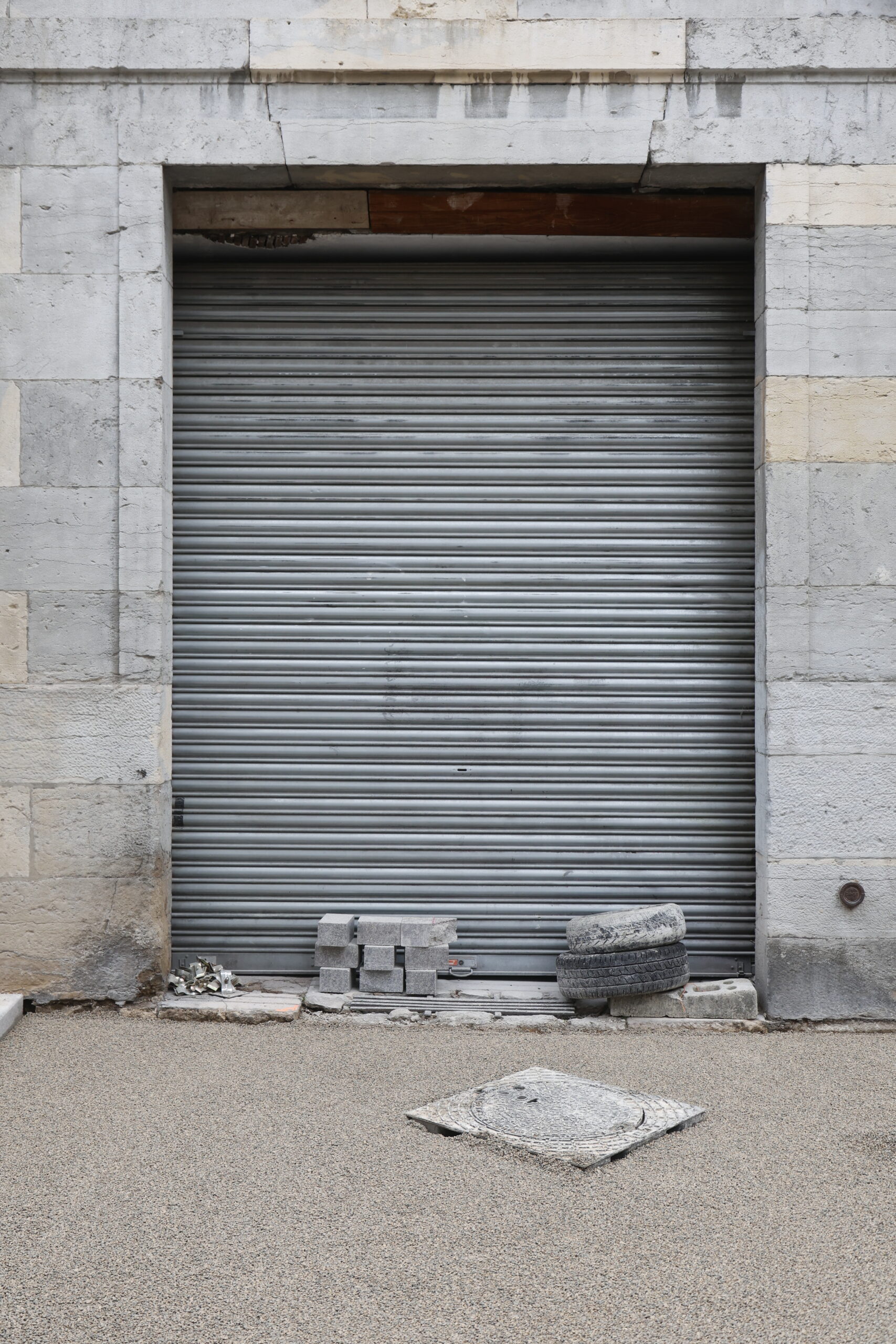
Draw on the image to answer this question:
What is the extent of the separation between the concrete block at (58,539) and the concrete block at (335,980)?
2.50 metres

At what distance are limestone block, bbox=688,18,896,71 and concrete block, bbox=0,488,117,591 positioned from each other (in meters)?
4.10

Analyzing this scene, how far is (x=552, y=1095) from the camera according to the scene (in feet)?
15.1

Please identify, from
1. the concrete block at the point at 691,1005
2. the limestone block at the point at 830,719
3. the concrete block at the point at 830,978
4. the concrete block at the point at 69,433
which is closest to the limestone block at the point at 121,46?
the concrete block at the point at 69,433

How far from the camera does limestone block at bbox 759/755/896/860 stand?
5902 mm

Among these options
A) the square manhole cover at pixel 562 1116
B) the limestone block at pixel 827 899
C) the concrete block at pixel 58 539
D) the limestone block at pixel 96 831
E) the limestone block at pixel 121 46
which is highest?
the limestone block at pixel 121 46

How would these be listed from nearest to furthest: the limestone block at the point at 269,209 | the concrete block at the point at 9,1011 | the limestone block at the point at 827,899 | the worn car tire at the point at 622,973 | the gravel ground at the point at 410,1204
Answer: the gravel ground at the point at 410,1204 → the concrete block at the point at 9,1011 → the worn car tire at the point at 622,973 → the limestone block at the point at 827,899 → the limestone block at the point at 269,209

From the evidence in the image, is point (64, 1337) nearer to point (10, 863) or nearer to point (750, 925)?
point (10, 863)

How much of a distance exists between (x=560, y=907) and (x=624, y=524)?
2.33m

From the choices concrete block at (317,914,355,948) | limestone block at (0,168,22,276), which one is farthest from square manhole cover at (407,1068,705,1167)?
limestone block at (0,168,22,276)

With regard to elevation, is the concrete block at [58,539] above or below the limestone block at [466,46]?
below

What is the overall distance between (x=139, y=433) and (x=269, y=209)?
1.60 meters

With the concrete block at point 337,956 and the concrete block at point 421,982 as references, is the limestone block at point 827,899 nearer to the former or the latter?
the concrete block at point 421,982

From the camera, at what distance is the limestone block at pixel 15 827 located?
5941mm

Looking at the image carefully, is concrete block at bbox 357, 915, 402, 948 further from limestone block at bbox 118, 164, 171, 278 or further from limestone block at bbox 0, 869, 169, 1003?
limestone block at bbox 118, 164, 171, 278
